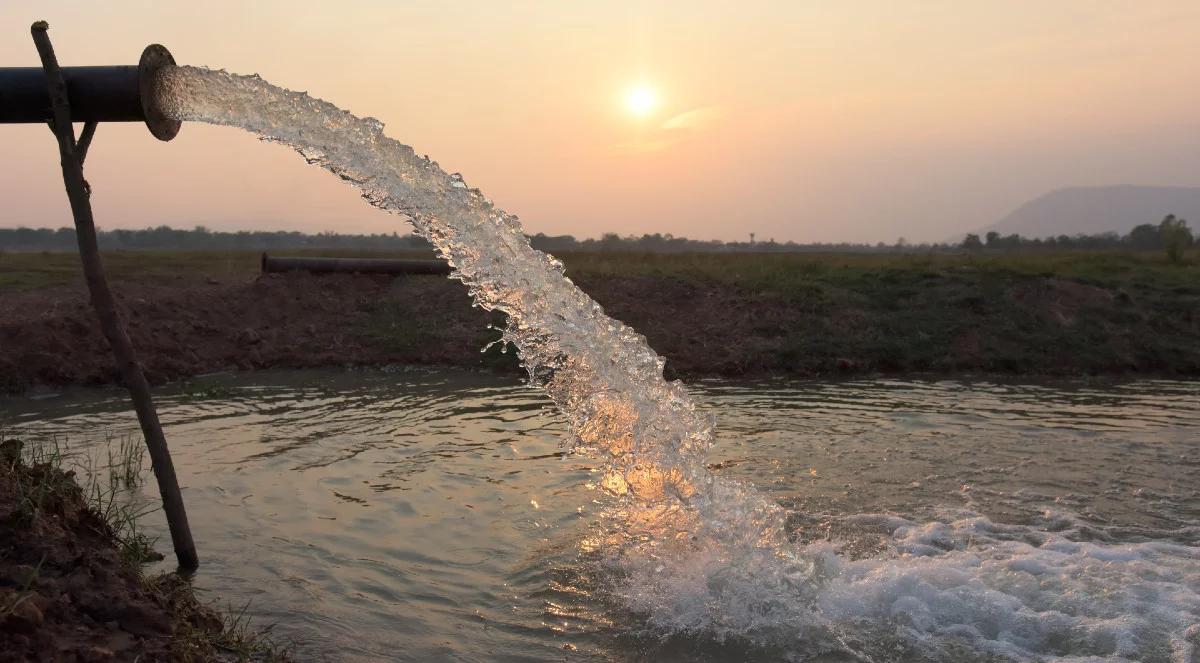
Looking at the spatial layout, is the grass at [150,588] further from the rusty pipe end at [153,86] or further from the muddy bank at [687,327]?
the muddy bank at [687,327]

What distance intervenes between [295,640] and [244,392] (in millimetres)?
8531

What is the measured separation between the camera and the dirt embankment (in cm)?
356

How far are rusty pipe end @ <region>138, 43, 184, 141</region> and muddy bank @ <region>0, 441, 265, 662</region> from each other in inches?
96.0

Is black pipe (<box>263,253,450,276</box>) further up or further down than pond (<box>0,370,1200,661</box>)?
further up

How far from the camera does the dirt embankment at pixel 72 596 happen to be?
140 inches

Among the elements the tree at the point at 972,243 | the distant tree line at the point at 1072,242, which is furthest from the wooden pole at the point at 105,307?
the tree at the point at 972,243

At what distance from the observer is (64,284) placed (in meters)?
19.2

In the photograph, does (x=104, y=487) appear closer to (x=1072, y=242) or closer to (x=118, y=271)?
(x=118, y=271)

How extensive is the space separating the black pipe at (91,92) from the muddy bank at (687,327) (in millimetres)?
8296

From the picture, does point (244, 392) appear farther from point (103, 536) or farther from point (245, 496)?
point (103, 536)

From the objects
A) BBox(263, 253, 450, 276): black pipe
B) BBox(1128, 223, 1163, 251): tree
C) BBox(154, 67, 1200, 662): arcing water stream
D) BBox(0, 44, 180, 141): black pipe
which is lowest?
BBox(154, 67, 1200, 662): arcing water stream

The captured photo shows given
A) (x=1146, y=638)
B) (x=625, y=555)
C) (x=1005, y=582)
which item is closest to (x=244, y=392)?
(x=625, y=555)

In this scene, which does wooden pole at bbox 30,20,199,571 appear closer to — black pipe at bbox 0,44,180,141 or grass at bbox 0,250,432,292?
black pipe at bbox 0,44,180,141

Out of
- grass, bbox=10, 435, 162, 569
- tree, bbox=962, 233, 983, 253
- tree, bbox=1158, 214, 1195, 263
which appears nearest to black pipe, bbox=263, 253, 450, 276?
grass, bbox=10, 435, 162, 569
